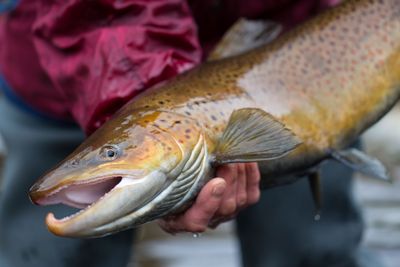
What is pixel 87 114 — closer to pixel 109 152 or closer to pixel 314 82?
pixel 109 152

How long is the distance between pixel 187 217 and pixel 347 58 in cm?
62

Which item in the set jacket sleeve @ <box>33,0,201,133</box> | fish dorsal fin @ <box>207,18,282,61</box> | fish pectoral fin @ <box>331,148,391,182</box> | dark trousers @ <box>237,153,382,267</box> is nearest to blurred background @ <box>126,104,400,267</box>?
dark trousers @ <box>237,153,382,267</box>

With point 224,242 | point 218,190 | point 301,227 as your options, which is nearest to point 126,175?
point 218,190

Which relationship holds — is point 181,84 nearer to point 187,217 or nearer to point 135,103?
point 135,103

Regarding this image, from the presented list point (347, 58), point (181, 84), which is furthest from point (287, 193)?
point (181, 84)

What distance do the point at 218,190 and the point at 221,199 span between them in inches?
2.2

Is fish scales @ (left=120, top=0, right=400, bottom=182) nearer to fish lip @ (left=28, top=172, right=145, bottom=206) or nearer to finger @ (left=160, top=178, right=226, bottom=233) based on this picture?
finger @ (left=160, top=178, right=226, bottom=233)

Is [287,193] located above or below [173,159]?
below

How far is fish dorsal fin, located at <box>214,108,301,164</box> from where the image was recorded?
195cm

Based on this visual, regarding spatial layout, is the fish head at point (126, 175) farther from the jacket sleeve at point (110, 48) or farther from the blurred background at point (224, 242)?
the blurred background at point (224, 242)

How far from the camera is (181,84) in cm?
211

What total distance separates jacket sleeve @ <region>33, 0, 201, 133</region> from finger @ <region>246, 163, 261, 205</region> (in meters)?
0.30

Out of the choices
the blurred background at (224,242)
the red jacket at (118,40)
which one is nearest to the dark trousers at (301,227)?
the red jacket at (118,40)

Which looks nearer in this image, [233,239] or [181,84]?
[181,84]
